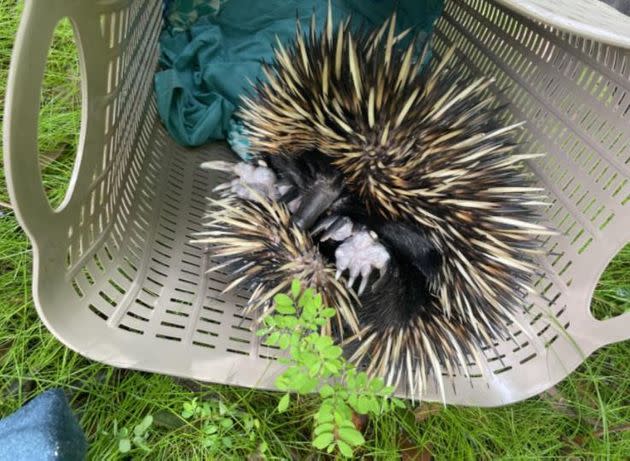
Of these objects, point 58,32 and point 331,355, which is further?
point 58,32

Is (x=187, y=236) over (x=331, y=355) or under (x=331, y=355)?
under

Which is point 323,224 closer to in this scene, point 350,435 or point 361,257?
point 361,257

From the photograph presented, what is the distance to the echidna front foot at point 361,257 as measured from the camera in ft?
3.33

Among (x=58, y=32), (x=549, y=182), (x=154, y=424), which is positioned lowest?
(x=154, y=424)

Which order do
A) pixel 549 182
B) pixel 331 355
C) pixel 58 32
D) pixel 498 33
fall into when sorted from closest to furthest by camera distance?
pixel 331 355, pixel 549 182, pixel 498 33, pixel 58 32

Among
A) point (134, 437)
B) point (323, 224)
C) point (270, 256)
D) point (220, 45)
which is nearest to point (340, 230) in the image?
point (323, 224)

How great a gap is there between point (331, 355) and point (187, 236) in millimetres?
586

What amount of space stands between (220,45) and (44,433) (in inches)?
45.4

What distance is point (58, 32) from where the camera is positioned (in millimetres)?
1595

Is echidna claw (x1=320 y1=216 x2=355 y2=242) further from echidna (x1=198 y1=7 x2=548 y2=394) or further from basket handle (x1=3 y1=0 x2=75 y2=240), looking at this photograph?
basket handle (x1=3 y1=0 x2=75 y2=240)

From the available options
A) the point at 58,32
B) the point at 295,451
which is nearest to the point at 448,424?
the point at 295,451

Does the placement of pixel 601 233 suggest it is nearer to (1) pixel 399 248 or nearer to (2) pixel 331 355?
(1) pixel 399 248

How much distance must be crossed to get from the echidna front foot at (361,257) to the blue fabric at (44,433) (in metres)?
0.54

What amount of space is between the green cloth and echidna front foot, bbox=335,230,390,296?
2.24ft
